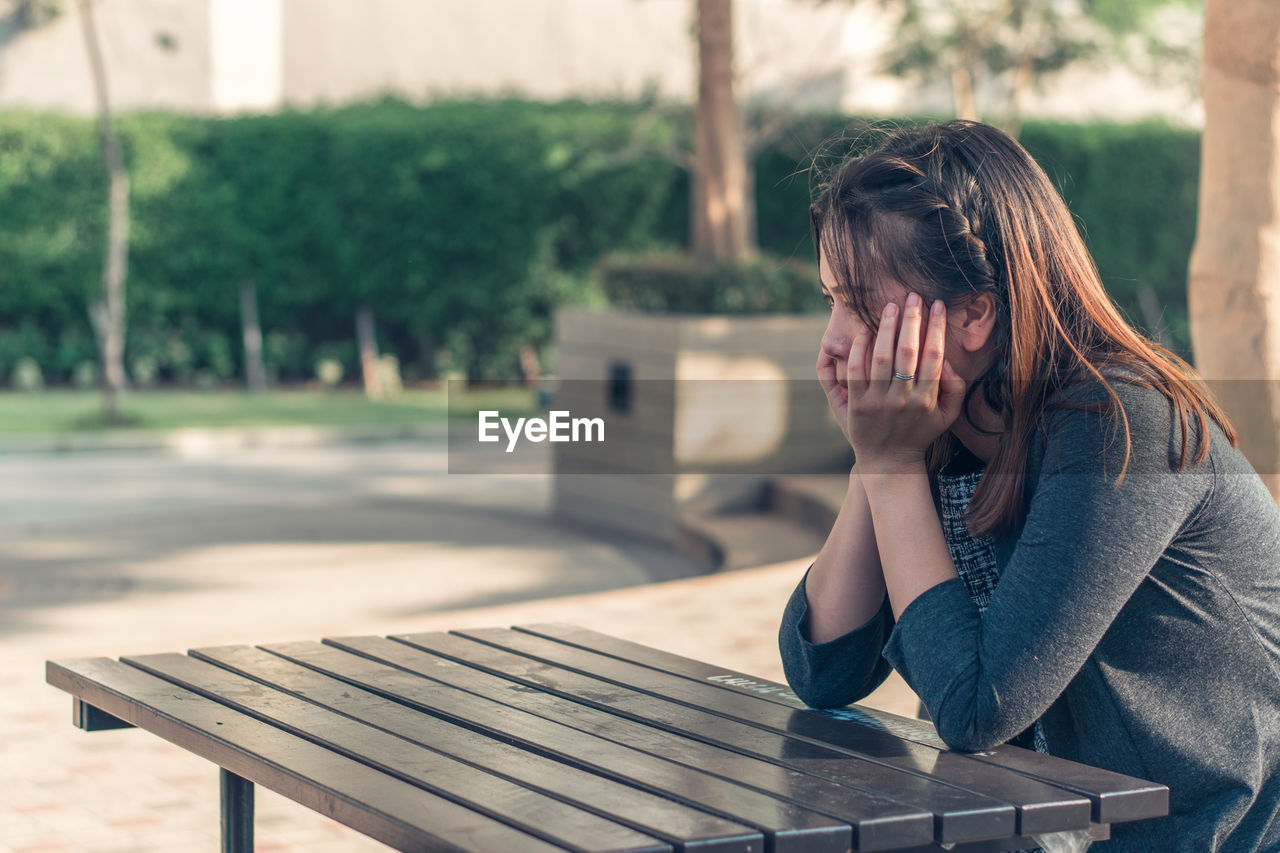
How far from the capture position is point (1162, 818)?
6.46ft

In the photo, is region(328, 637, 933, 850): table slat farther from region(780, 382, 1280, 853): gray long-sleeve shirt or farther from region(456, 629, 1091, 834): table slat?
region(780, 382, 1280, 853): gray long-sleeve shirt

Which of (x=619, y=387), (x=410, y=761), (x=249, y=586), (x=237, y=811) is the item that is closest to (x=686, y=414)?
(x=619, y=387)

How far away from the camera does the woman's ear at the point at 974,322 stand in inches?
79.8

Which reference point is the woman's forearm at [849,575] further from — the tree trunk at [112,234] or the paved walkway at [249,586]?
the tree trunk at [112,234]

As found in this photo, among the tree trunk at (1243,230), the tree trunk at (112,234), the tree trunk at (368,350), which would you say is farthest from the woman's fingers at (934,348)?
the tree trunk at (368,350)

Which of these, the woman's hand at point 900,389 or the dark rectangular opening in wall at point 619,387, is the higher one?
the woman's hand at point 900,389

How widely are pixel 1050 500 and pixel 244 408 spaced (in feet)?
52.4

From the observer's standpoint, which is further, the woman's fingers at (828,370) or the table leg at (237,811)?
the table leg at (237,811)

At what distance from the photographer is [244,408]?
17078 mm

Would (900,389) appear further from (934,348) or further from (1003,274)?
A: (1003,274)

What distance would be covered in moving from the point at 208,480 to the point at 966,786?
10953mm

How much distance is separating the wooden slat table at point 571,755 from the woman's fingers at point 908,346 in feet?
1.66

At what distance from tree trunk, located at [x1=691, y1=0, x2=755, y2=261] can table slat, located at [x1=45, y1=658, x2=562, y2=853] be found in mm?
9177

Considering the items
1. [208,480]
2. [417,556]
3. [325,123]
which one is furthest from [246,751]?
[325,123]
